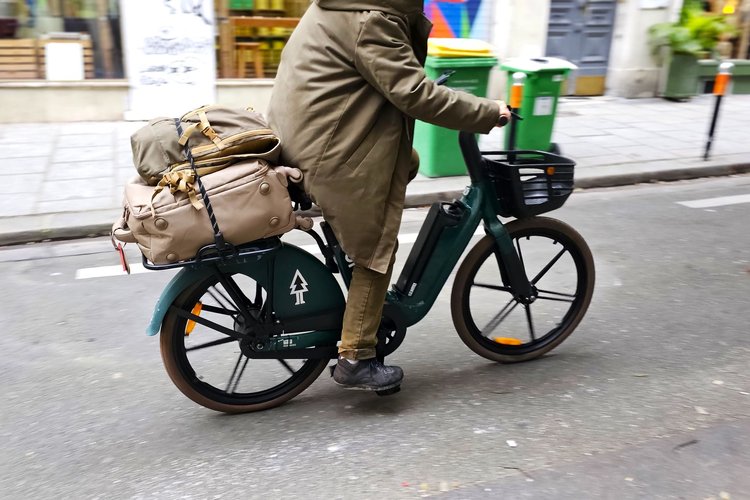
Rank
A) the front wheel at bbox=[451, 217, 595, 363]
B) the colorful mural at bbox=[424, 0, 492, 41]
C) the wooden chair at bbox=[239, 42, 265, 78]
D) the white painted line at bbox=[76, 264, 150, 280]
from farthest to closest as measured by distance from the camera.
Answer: the colorful mural at bbox=[424, 0, 492, 41] → the wooden chair at bbox=[239, 42, 265, 78] → the white painted line at bbox=[76, 264, 150, 280] → the front wheel at bbox=[451, 217, 595, 363]

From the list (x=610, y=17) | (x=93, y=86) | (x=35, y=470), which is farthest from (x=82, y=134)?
(x=610, y=17)

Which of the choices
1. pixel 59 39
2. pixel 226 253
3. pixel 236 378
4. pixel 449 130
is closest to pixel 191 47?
pixel 59 39

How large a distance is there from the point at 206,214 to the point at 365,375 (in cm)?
99

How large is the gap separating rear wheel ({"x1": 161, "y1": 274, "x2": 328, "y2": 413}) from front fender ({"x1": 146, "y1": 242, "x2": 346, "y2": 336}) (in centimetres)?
4

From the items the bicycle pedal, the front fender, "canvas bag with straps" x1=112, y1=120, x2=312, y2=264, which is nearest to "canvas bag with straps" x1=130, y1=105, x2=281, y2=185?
"canvas bag with straps" x1=112, y1=120, x2=312, y2=264

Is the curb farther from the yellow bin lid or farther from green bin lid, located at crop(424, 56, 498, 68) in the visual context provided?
the yellow bin lid

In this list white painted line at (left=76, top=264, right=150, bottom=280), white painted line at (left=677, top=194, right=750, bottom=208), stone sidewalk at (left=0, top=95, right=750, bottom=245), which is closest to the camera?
white painted line at (left=76, top=264, right=150, bottom=280)

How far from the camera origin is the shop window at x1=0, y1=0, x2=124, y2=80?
8.42 m

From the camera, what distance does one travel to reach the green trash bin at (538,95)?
6.67 meters

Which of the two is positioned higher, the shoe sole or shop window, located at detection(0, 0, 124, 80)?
shop window, located at detection(0, 0, 124, 80)

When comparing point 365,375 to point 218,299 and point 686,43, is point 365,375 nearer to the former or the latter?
point 218,299

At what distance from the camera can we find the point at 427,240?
306 centimetres

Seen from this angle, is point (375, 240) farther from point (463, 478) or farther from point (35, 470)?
point (35, 470)

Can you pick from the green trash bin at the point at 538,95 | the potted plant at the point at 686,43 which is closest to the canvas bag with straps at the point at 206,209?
the green trash bin at the point at 538,95
